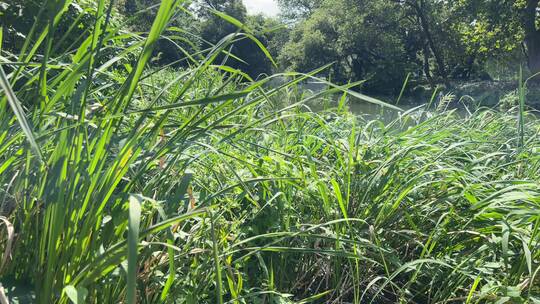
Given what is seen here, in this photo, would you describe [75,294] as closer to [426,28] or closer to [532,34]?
[532,34]

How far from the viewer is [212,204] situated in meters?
1.16

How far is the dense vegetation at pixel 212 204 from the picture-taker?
740mm

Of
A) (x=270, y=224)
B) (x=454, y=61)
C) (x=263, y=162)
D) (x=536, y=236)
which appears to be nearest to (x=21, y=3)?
(x=263, y=162)

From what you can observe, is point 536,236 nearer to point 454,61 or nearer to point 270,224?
point 270,224

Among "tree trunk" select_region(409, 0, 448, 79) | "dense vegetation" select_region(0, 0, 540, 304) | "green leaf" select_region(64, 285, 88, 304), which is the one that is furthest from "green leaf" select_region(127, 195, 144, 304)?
"tree trunk" select_region(409, 0, 448, 79)

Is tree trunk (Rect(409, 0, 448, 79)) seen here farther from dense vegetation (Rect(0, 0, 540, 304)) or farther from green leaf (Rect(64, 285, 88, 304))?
green leaf (Rect(64, 285, 88, 304))

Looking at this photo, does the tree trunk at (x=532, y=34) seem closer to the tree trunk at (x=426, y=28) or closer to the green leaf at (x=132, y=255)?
the tree trunk at (x=426, y=28)

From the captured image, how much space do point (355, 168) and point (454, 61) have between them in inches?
1108

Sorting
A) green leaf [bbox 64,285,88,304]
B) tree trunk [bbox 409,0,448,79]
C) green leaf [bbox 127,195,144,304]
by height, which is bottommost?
green leaf [bbox 64,285,88,304]

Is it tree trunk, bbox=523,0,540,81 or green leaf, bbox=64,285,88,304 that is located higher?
tree trunk, bbox=523,0,540,81

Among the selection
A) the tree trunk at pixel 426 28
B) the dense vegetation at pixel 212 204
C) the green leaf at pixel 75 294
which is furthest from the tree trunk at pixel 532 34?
the green leaf at pixel 75 294

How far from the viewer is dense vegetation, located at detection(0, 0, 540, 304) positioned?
740 millimetres

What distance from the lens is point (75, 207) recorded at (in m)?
0.73

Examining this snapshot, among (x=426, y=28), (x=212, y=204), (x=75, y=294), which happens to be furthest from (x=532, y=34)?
(x=75, y=294)
